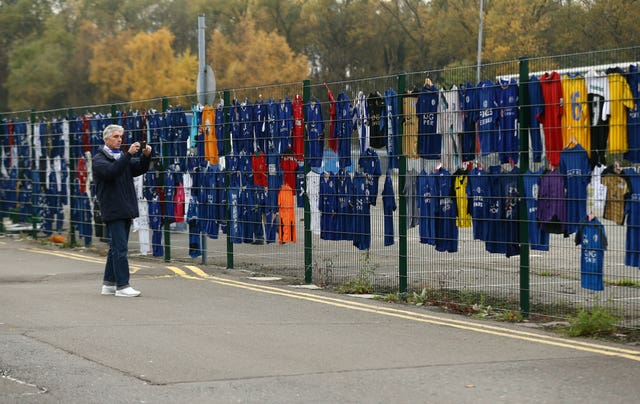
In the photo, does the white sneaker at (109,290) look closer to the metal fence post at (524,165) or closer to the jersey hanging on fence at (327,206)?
the jersey hanging on fence at (327,206)

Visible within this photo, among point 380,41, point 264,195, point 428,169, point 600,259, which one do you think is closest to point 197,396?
point 600,259

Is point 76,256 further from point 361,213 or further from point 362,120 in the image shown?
point 362,120

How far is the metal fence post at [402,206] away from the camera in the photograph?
1209cm

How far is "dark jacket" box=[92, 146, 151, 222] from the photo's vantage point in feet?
40.3

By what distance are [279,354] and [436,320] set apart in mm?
2317

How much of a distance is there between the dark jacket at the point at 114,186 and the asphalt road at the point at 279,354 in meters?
1.04

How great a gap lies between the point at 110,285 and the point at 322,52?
65359 millimetres

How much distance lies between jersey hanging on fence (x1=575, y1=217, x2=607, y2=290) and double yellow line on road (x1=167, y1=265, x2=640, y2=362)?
32.8 inches

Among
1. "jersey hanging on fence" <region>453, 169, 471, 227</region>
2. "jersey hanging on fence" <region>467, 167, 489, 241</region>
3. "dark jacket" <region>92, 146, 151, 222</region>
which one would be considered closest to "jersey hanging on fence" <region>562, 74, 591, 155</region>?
"jersey hanging on fence" <region>467, 167, 489, 241</region>

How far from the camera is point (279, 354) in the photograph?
8.84 meters

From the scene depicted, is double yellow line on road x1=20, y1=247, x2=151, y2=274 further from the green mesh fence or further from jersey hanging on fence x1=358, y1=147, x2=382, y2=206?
jersey hanging on fence x1=358, y1=147, x2=382, y2=206

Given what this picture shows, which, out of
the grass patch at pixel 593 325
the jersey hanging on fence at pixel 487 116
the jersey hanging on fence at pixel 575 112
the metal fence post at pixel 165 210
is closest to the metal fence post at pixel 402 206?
the jersey hanging on fence at pixel 487 116

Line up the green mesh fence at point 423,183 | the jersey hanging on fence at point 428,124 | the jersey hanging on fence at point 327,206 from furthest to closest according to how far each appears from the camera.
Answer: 1. the jersey hanging on fence at point 327,206
2. the jersey hanging on fence at point 428,124
3. the green mesh fence at point 423,183

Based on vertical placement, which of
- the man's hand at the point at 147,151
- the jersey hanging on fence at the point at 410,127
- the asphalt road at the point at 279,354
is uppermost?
the jersey hanging on fence at the point at 410,127
